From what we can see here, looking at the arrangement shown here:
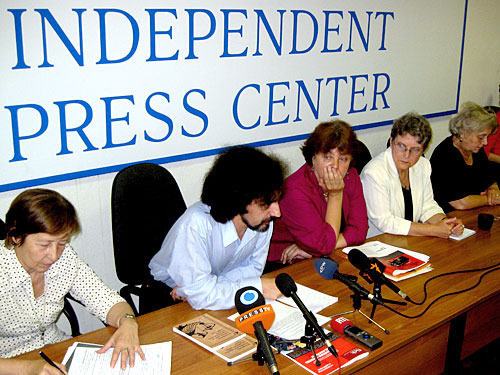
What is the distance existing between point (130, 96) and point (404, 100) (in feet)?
7.61

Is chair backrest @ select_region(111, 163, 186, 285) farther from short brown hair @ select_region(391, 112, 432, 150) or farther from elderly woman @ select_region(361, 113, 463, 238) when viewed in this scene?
short brown hair @ select_region(391, 112, 432, 150)

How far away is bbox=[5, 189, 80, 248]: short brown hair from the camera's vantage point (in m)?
1.75

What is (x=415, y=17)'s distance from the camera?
3996 millimetres

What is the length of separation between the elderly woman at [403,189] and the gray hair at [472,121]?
1.80 feet

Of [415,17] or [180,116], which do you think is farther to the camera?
[415,17]

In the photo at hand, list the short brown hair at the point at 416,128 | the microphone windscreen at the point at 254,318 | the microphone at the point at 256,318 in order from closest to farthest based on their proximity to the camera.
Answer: the microphone at the point at 256,318, the microphone windscreen at the point at 254,318, the short brown hair at the point at 416,128

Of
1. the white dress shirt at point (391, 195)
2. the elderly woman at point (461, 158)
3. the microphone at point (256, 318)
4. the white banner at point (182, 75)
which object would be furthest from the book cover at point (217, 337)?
the elderly woman at point (461, 158)

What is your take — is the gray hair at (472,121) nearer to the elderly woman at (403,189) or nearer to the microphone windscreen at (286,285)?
the elderly woman at (403,189)

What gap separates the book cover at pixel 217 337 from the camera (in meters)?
1.72

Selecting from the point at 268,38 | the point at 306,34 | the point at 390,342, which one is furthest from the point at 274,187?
the point at 306,34

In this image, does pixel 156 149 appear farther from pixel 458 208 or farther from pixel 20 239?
pixel 458 208

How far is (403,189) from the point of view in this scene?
316 centimetres

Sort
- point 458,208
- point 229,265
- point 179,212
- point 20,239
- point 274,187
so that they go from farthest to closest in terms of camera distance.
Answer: point 458,208 → point 179,212 → point 229,265 → point 274,187 → point 20,239

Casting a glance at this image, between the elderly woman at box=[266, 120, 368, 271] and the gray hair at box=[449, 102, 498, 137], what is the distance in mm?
1197
